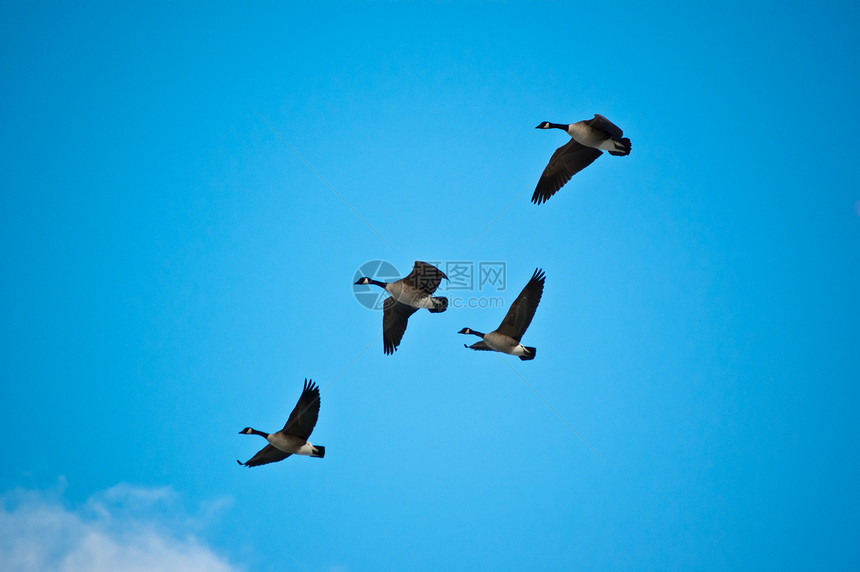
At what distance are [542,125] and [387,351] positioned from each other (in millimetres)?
6757

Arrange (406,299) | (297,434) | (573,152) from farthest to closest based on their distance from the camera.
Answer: (573,152) → (406,299) → (297,434)

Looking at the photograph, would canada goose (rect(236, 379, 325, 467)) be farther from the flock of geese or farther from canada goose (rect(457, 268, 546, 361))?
canada goose (rect(457, 268, 546, 361))

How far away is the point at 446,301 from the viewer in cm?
1420

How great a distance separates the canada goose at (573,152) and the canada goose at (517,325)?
2.64 metres

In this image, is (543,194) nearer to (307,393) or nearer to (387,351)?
(387,351)

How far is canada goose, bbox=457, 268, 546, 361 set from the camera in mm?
13516

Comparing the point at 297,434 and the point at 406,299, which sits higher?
the point at 406,299

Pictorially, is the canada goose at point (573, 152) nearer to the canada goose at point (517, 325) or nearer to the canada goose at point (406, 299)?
the canada goose at point (517, 325)

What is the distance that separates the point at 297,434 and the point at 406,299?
3889 millimetres

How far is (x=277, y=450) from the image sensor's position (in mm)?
14023

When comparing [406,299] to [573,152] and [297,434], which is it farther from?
[573,152]

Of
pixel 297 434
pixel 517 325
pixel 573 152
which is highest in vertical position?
pixel 573 152

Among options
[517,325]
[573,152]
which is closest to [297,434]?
[517,325]

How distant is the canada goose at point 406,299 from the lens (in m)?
13.1
